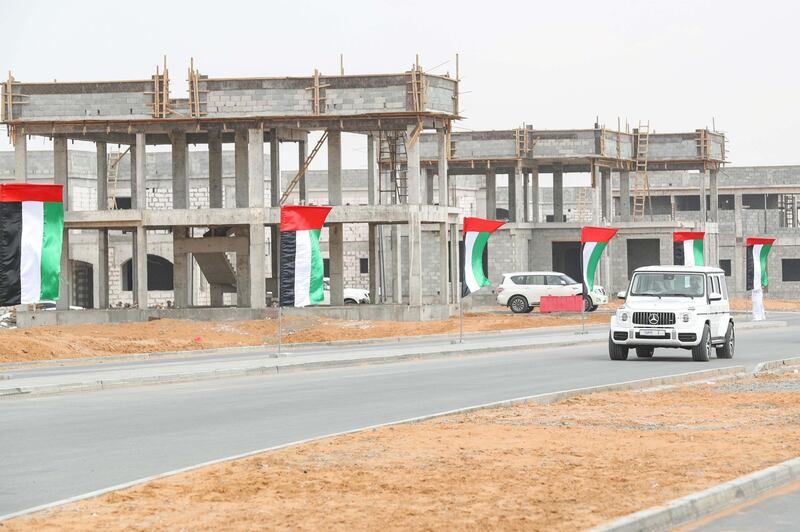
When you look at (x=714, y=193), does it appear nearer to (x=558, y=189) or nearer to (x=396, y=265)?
(x=558, y=189)

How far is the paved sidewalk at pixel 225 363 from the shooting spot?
77.8 feet

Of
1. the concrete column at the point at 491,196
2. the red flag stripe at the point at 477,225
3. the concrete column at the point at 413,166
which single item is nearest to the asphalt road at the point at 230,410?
the red flag stripe at the point at 477,225

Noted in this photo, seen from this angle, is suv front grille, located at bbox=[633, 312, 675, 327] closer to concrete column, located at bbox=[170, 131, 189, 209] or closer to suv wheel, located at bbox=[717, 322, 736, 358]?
suv wheel, located at bbox=[717, 322, 736, 358]

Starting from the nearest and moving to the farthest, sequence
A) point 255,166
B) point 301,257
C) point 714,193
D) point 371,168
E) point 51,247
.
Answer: point 51,247 → point 301,257 → point 255,166 → point 371,168 → point 714,193

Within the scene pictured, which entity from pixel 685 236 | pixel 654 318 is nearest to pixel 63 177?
pixel 685 236

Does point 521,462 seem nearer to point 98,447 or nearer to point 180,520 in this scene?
point 180,520

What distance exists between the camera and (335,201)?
172 ft

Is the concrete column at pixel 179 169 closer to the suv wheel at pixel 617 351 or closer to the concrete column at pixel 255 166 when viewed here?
the concrete column at pixel 255 166

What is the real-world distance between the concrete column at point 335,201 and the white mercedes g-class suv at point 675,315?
2359cm

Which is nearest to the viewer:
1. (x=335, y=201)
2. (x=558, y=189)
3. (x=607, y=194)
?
(x=335, y=201)

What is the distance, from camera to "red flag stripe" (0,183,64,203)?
25.7 meters

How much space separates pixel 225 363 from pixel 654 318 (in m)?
9.02

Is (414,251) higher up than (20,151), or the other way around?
(20,151)

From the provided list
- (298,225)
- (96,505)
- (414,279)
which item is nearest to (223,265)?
(414,279)
